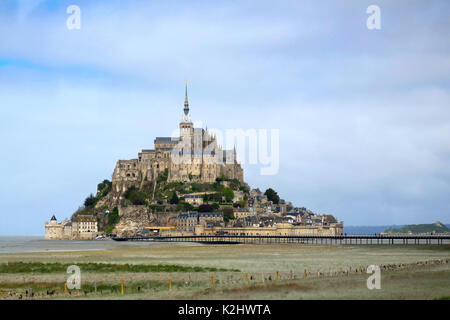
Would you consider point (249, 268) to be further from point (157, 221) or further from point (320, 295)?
point (157, 221)

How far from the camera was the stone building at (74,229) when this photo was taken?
181125mm

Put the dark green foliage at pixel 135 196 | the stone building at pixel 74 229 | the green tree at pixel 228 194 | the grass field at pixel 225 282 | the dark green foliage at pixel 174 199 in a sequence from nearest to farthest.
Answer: the grass field at pixel 225 282 < the stone building at pixel 74 229 < the dark green foliage at pixel 174 199 < the dark green foliage at pixel 135 196 < the green tree at pixel 228 194

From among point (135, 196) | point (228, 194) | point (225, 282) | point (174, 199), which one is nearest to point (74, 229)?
point (135, 196)

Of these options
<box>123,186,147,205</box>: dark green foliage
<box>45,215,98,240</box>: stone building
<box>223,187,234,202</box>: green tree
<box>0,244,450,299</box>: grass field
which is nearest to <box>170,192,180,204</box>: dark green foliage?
<box>123,186,147,205</box>: dark green foliage

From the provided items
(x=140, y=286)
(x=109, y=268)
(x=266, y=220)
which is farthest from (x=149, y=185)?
(x=140, y=286)

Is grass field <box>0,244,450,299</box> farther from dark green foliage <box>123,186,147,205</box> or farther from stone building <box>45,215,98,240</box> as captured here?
dark green foliage <box>123,186,147,205</box>

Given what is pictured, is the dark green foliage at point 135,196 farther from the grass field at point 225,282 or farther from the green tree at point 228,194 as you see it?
the grass field at point 225,282

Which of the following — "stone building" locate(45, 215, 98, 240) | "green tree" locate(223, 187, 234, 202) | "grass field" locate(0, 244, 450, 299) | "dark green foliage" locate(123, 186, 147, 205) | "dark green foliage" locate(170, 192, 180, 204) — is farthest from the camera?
A: "green tree" locate(223, 187, 234, 202)

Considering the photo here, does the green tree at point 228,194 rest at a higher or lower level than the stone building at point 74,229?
higher

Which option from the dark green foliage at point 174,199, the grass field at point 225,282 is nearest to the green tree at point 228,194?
the dark green foliage at point 174,199

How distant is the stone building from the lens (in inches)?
7131

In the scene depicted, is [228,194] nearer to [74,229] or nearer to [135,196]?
[135,196]

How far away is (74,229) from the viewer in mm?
183250
